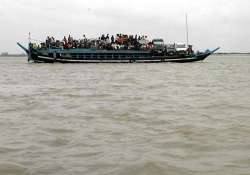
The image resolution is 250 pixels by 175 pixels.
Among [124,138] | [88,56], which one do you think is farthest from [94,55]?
[124,138]

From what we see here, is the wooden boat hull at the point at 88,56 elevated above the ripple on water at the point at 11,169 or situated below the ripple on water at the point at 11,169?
above

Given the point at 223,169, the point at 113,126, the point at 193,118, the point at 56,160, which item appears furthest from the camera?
the point at 193,118

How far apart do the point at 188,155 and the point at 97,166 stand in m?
1.57

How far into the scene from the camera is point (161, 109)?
13609mm

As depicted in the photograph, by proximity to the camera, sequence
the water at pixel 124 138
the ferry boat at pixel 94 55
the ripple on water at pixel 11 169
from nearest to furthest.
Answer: the ripple on water at pixel 11 169 → the water at pixel 124 138 → the ferry boat at pixel 94 55

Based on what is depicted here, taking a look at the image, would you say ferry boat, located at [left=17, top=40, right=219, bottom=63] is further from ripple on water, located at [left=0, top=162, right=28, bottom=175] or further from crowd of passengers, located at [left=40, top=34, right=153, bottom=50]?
ripple on water, located at [left=0, top=162, right=28, bottom=175]

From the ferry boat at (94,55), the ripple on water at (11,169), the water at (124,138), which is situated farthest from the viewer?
the ferry boat at (94,55)

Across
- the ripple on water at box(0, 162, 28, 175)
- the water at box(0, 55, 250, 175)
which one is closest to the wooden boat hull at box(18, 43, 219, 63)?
the water at box(0, 55, 250, 175)

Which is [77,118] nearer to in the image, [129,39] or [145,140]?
[145,140]

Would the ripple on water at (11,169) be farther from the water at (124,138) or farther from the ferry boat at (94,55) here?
the ferry boat at (94,55)

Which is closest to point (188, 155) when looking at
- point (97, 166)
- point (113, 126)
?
point (97, 166)

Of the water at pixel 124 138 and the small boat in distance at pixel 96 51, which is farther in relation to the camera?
the small boat in distance at pixel 96 51

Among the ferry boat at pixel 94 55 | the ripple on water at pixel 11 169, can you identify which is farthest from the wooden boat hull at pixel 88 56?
the ripple on water at pixel 11 169

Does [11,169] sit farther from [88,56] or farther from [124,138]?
[88,56]
